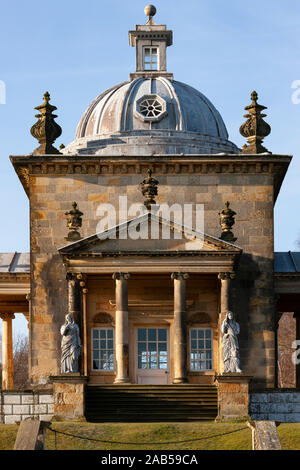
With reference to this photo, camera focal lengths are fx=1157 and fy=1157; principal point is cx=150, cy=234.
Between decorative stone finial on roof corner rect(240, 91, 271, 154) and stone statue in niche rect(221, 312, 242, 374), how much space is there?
8.65 metres

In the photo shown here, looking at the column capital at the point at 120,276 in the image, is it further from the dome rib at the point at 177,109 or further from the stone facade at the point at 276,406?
the dome rib at the point at 177,109

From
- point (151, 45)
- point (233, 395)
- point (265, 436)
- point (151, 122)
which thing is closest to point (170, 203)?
point (151, 122)

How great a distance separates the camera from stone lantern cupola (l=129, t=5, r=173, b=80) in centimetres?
5031

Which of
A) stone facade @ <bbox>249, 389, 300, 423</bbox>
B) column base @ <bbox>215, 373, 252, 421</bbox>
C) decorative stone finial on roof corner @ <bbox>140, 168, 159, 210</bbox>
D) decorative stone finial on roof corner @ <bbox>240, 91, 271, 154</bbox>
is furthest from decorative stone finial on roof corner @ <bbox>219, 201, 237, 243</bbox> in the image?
stone facade @ <bbox>249, 389, 300, 423</bbox>

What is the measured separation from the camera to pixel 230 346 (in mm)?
35875

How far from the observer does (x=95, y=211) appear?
41.9 meters

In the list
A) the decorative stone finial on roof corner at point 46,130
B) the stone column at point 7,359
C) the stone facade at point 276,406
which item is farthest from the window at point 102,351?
the stone column at point 7,359

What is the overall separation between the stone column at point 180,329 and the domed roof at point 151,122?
8.09m

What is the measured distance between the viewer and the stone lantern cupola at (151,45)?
50312 millimetres

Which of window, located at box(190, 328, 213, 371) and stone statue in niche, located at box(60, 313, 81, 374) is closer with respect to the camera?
stone statue in niche, located at box(60, 313, 81, 374)

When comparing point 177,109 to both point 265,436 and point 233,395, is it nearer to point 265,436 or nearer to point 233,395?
point 233,395

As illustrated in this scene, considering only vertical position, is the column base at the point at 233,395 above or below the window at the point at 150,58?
below

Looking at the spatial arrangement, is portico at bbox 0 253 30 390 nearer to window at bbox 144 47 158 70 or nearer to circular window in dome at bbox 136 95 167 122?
circular window in dome at bbox 136 95 167 122

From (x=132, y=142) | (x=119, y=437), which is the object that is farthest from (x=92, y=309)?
(x=119, y=437)
